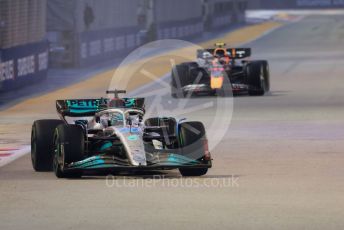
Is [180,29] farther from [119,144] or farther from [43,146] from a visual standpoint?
[119,144]

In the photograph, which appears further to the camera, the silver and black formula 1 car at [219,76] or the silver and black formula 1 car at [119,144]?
the silver and black formula 1 car at [219,76]

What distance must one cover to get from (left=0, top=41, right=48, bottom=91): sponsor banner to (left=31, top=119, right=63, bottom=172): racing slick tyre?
16944 mm

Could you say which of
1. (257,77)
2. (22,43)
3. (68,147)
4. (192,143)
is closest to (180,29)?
(22,43)

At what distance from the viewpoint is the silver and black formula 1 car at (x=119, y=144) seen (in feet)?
51.2

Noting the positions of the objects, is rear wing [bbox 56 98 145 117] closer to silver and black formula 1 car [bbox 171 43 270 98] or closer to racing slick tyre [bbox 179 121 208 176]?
racing slick tyre [bbox 179 121 208 176]

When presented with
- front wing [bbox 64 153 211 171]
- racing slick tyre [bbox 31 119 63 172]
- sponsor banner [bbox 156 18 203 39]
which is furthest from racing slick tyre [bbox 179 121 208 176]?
sponsor banner [bbox 156 18 203 39]

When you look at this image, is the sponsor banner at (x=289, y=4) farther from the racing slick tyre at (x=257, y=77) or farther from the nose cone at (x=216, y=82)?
the nose cone at (x=216, y=82)

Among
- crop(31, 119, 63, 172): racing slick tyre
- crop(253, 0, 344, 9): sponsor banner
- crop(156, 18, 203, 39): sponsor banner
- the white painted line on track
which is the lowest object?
crop(253, 0, 344, 9): sponsor banner

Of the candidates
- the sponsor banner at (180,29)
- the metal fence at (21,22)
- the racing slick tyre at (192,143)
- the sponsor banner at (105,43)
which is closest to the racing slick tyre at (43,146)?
the racing slick tyre at (192,143)

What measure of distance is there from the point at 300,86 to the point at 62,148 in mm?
20614

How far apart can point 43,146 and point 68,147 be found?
971 mm

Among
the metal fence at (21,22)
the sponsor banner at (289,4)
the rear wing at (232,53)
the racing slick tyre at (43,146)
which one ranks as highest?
the racing slick tyre at (43,146)

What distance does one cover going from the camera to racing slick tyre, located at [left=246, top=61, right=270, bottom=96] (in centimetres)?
3108

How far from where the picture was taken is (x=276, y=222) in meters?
12.2
